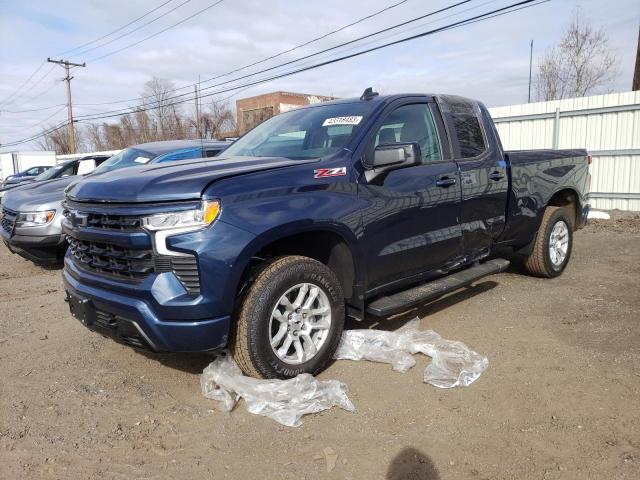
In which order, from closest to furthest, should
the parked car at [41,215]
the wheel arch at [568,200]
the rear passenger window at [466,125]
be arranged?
the rear passenger window at [466,125] < the wheel arch at [568,200] < the parked car at [41,215]

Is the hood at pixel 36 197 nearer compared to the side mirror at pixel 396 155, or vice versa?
the side mirror at pixel 396 155

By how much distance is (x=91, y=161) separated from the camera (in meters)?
10.7

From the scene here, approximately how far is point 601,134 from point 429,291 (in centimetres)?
970

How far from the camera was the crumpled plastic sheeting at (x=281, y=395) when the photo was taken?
3.03m

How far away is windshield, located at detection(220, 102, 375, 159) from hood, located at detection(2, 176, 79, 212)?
3.50m

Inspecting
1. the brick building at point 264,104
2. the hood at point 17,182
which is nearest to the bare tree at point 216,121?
the brick building at point 264,104

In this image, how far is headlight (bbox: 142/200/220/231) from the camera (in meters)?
2.86

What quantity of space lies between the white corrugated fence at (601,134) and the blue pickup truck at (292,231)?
8.12 m

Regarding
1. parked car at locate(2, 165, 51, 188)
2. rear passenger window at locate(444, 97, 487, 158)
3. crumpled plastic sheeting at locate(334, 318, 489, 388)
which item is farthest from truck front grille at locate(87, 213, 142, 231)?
parked car at locate(2, 165, 51, 188)

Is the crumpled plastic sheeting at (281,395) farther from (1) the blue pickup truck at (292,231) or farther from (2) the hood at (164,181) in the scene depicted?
(2) the hood at (164,181)

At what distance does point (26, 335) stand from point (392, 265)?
3.35m

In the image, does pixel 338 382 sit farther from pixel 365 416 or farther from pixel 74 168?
pixel 74 168

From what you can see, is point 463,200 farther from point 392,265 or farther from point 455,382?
point 455,382

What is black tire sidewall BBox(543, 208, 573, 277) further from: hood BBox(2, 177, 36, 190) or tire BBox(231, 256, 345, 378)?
hood BBox(2, 177, 36, 190)
